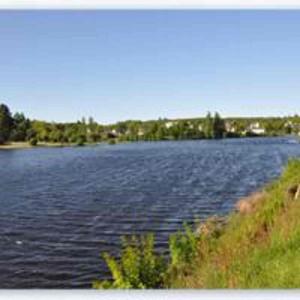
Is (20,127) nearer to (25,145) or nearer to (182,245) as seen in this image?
(25,145)

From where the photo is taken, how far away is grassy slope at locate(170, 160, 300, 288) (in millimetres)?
2977

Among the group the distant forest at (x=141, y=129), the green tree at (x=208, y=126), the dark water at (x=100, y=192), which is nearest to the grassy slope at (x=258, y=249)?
the dark water at (x=100, y=192)

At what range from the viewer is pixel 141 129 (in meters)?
3.23

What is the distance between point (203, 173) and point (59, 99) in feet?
1.88

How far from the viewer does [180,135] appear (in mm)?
3240

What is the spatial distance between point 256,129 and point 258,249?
43cm

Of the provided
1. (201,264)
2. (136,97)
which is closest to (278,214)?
(201,264)

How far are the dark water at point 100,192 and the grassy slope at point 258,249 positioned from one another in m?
0.11

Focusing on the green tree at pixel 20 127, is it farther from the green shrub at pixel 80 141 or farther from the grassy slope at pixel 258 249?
the grassy slope at pixel 258 249

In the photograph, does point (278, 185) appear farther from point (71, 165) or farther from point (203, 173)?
point (71, 165)

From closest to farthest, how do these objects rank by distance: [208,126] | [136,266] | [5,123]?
1. [5,123]
2. [208,126]
3. [136,266]

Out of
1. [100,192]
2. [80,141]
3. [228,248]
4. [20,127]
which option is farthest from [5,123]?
[228,248]

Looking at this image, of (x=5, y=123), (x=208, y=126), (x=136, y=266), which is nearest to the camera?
(x=5, y=123)

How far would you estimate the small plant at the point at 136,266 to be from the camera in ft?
10.9
